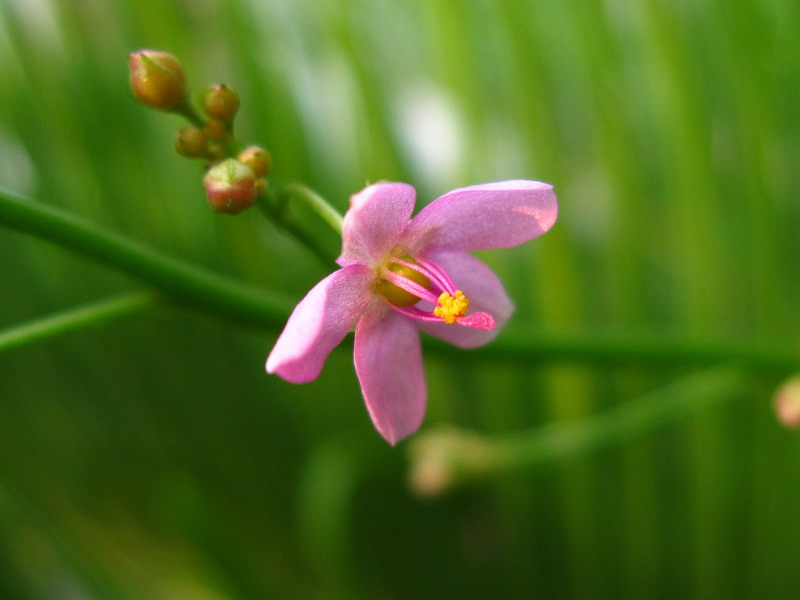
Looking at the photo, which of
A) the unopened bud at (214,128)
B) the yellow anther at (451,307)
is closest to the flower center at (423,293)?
the yellow anther at (451,307)

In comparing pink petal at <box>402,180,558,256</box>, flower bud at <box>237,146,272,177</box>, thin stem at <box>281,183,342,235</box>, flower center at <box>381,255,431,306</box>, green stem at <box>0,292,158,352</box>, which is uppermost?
flower bud at <box>237,146,272,177</box>

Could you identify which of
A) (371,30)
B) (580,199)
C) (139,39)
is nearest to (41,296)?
(139,39)

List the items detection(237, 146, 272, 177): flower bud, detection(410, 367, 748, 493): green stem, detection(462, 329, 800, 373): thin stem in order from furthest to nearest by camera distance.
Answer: detection(410, 367, 748, 493): green stem < detection(462, 329, 800, 373): thin stem < detection(237, 146, 272, 177): flower bud

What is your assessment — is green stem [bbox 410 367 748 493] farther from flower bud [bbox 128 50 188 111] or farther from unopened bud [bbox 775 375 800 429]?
flower bud [bbox 128 50 188 111]

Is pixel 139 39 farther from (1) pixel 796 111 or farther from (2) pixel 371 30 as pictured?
(1) pixel 796 111

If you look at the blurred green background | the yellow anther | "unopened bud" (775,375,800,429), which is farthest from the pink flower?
the blurred green background

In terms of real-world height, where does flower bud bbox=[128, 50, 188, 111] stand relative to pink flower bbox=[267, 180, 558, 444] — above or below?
above
